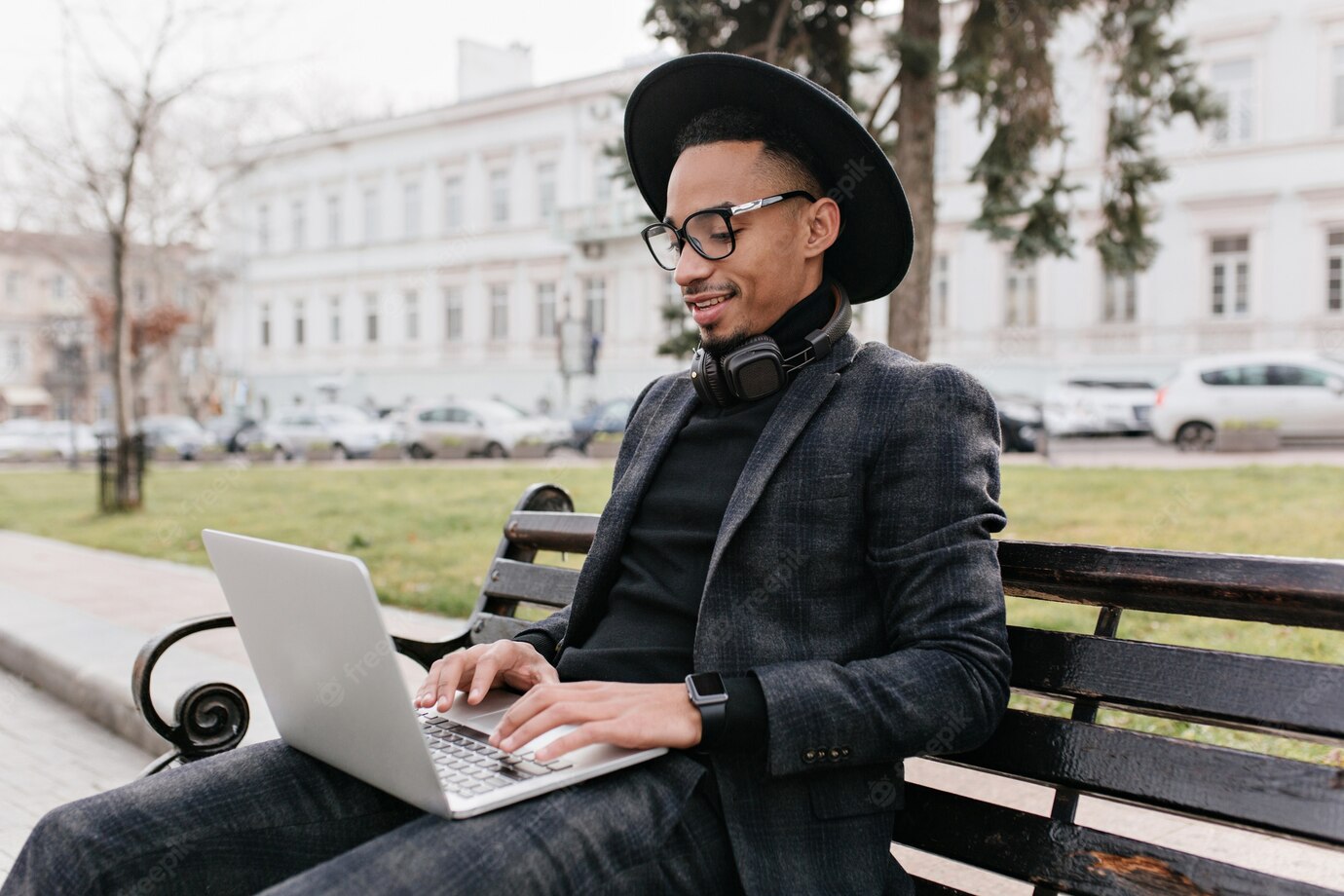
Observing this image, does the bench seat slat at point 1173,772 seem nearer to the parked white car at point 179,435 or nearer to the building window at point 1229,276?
the building window at point 1229,276

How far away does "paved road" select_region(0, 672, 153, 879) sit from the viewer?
156 inches

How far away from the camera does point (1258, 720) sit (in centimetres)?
164

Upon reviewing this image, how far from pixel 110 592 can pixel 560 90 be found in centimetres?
3369

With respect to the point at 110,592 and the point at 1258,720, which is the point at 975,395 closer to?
the point at 1258,720

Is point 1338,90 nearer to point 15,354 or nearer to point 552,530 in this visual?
point 552,530

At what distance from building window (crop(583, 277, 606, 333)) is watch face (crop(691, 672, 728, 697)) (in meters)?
37.9

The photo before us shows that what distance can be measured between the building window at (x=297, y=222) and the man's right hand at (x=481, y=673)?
48.5 m

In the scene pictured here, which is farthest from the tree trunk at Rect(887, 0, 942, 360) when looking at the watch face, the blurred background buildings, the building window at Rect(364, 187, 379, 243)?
the building window at Rect(364, 187, 379, 243)

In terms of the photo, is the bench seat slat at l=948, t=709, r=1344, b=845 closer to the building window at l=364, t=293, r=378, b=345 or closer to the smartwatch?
the smartwatch

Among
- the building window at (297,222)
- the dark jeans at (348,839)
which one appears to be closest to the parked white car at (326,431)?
the building window at (297,222)

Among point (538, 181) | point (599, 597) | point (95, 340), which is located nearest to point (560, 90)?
point (538, 181)

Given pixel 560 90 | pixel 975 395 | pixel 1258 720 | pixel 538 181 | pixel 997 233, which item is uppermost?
pixel 560 90

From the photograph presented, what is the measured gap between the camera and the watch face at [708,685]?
5.65 feet

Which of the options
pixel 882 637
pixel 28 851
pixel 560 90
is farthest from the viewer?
pixel 560 90
